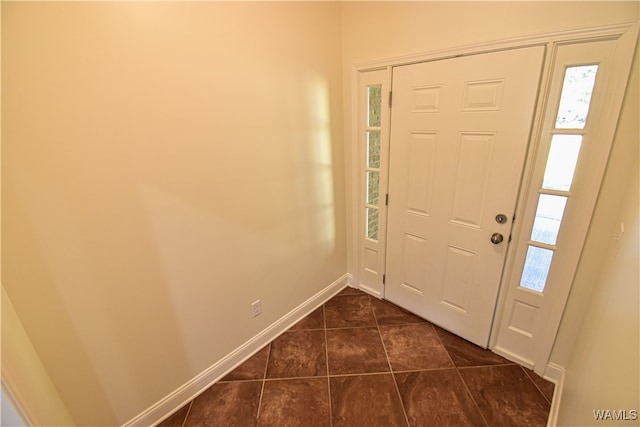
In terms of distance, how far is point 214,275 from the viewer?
159 centimetres

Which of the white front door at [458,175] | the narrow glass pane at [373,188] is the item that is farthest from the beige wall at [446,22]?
the narrow glass pane at [373,188]

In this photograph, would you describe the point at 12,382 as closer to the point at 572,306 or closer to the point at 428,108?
the point at 428,108

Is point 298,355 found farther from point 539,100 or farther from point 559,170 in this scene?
point 539,100

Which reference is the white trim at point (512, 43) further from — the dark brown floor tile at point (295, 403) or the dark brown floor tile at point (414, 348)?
the dark brown floor tile at point (295, 403)

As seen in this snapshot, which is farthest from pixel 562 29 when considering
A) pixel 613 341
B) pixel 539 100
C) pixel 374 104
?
pixel 613 341

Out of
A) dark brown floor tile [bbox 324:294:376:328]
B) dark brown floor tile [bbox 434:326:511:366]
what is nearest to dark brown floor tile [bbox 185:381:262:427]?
dark brown floor tile [bbox 324:294:376:328]

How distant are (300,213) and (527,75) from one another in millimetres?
1551

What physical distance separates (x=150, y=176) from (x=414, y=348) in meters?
2.02

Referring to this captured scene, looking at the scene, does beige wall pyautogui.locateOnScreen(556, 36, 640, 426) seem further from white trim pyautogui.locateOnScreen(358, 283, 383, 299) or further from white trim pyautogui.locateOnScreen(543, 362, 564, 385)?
white trim pyautogui.locateOnScreen(358, 283, 383, 299)

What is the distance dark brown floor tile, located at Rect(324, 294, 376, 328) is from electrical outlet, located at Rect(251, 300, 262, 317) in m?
0.62

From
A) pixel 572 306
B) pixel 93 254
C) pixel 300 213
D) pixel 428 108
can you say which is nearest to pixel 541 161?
pixel 428 108

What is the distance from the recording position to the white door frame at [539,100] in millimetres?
1164

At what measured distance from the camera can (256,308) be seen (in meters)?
1.89
